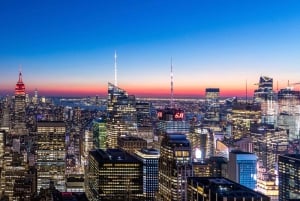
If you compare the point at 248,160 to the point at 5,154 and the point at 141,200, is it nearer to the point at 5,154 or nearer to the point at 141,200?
the point at 141,200

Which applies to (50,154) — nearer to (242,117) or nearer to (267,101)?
(242,117)

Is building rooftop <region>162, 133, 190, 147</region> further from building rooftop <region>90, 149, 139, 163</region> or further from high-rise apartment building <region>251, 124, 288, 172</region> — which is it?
high-rise apartment building <region>251, 124, 288, 172</region>

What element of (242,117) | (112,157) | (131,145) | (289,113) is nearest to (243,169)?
(112,157)

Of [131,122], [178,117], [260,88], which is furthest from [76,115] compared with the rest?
[260,88]

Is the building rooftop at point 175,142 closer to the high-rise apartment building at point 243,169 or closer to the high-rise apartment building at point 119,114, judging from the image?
the high-rise apartment building at point 243,169

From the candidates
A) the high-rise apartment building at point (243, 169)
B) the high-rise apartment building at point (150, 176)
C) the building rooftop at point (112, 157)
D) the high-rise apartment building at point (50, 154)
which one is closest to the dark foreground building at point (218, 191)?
the high-rise apartment building at point (150, 176)

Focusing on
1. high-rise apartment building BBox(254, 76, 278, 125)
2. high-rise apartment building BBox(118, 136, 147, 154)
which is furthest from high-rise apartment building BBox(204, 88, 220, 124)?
high-rise apartment building BBox(118, 136, 147, 154)
